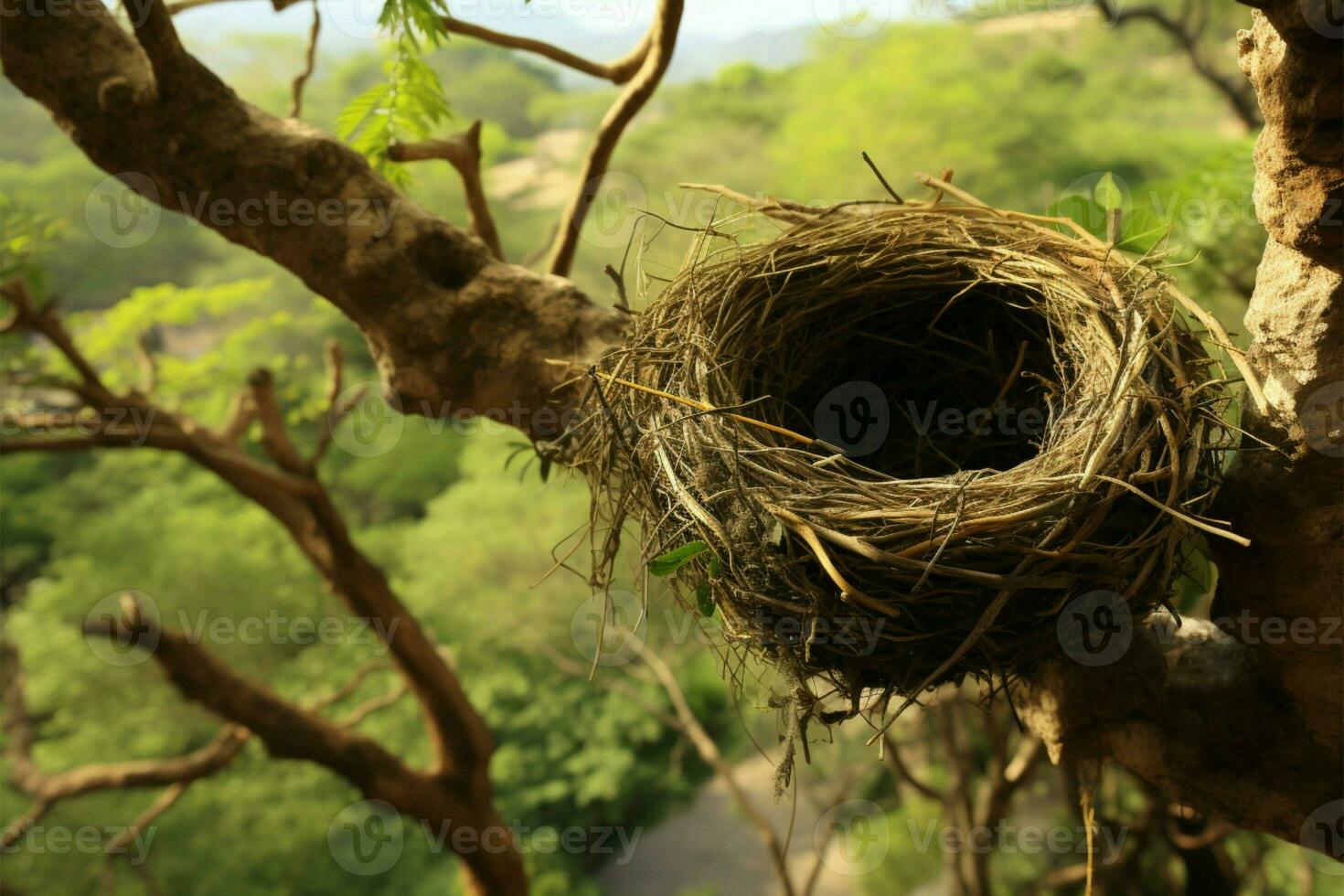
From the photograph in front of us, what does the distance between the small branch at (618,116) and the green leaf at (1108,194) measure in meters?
0.53

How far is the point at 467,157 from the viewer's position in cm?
130

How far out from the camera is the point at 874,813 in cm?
388

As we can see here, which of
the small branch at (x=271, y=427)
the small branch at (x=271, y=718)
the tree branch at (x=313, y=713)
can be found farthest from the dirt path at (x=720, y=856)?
the small branch at (x=271, y=427)

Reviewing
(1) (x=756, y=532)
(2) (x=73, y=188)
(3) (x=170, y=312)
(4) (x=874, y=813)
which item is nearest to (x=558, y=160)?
(2) (x=73, y=188)

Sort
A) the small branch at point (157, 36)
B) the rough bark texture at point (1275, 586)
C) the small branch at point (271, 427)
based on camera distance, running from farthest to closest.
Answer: the small branch at point (271, 427), the small branch at point (157, 36), the rough bark texture at point (1275, 586)

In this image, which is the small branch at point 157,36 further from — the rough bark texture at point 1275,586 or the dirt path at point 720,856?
the dirt path at point 720,856

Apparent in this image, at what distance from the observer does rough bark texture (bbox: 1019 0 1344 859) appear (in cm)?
71

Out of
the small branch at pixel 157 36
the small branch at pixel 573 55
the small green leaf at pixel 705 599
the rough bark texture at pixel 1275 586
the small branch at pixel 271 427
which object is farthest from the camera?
the small branch at pixel 271 427

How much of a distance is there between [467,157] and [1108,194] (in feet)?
2.65

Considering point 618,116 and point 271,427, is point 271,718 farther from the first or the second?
point 618,116

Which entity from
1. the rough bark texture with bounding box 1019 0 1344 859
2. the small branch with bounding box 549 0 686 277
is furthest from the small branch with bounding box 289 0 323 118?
the rough bark texture with bounding box 1019 0 1344 859

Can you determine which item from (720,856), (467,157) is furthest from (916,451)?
(720,856)

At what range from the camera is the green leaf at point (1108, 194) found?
1030 millimetres

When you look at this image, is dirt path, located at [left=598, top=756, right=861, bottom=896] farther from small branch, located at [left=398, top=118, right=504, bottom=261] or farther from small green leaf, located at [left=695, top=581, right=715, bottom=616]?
small green leaf, located at [left=695, top=581, right=715, bottom=616]
